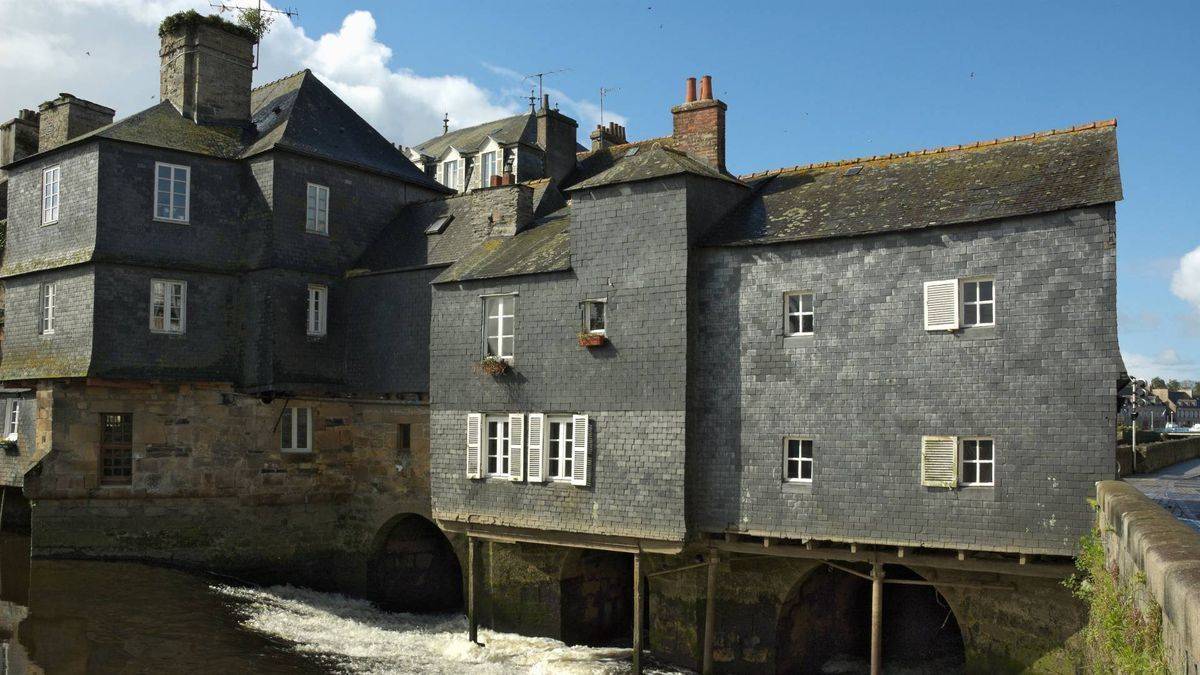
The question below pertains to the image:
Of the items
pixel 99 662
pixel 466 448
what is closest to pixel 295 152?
pixel 466 448

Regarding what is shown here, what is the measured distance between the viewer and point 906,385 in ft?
54.9

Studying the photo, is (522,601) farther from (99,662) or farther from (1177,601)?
(1177,601)

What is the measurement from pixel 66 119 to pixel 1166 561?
2823 cm

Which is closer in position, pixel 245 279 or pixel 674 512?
pixel 674 512

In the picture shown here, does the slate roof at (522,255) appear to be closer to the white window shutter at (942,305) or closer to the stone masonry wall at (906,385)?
the stone masonry wall at (906,385)

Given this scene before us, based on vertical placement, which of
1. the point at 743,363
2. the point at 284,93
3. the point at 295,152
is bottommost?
the point at 743,363

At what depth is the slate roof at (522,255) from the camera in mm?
21219

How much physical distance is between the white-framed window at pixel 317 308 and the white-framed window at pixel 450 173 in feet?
36.6

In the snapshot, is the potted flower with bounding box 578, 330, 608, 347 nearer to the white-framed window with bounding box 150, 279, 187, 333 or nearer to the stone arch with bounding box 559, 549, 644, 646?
the stone arch with bounding box 559, 549, 644, 646

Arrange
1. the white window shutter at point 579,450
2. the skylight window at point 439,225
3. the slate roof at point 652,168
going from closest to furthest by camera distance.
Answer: the slate roof at point 652,168, the white window shutter at point 579,450, the skylight window at point 439,225

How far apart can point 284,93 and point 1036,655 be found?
959 inches

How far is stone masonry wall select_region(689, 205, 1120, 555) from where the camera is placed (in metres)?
15.4

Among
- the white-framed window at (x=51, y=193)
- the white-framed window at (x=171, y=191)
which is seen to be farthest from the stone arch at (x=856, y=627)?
the white-framed window at (x=51, y=193)

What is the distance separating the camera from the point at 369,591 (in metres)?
25.9
